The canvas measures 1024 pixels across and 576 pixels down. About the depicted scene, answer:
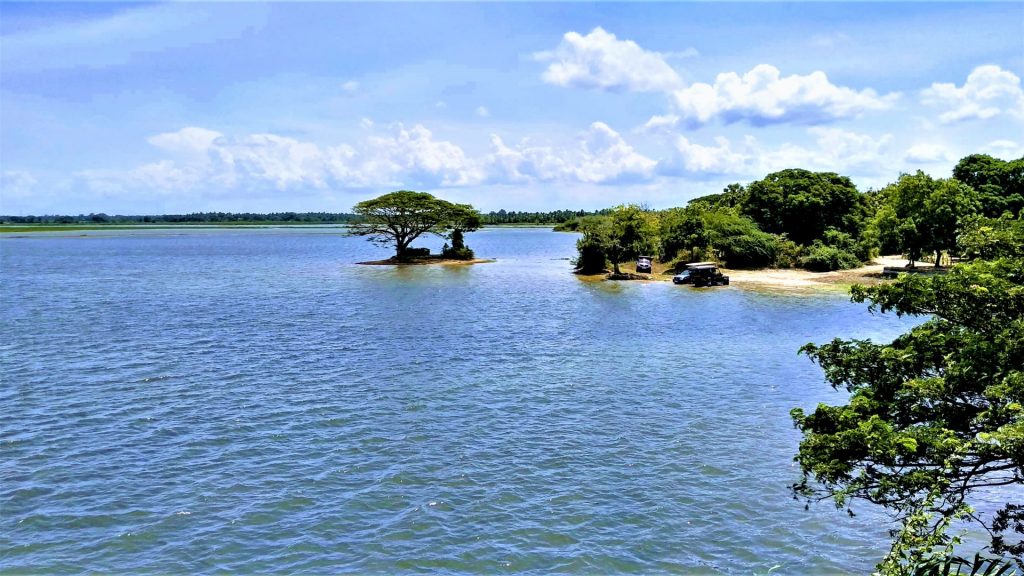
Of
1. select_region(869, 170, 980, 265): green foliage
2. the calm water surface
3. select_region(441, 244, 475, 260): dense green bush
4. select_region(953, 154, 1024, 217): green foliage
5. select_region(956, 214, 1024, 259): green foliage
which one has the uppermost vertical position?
select_region(953, 154, 1024, 217): green foliage

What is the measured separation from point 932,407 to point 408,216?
3305 inches

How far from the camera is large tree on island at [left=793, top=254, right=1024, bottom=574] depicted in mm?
9953

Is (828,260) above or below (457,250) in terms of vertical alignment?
below

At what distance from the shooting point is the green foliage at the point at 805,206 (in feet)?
259

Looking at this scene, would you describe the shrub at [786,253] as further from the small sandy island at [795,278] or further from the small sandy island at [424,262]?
the small sandy island at [424,262]

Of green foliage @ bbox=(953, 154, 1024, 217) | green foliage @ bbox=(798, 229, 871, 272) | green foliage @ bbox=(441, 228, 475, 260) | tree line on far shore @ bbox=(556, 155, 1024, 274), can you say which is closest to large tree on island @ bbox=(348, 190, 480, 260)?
green foliage @ bbox=(441, 228, 475, 260)

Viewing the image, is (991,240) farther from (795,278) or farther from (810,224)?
(810,224)

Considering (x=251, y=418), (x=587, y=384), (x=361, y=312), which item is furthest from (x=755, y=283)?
(x=251, y=418)

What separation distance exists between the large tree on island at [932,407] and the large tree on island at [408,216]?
80753 millimetres

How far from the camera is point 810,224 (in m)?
79.4

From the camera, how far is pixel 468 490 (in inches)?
689

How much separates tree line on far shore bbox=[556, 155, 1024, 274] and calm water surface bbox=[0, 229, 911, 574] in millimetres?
26581

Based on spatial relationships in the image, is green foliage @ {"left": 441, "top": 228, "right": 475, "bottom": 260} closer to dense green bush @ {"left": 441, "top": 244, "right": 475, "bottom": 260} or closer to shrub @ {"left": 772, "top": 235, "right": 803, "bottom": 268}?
dense green bush @ {"left": 441, "top": 244, "right": 475, "bottom": 260}

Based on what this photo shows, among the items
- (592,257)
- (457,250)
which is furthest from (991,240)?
(457,250)
